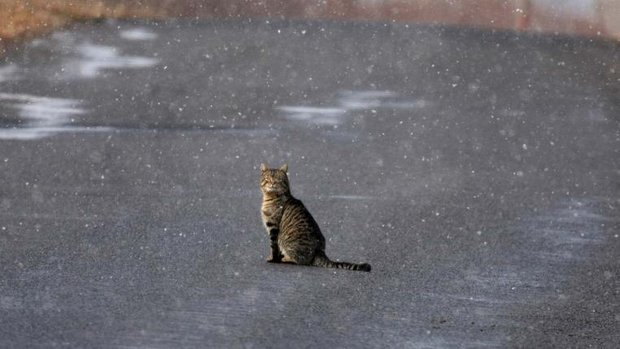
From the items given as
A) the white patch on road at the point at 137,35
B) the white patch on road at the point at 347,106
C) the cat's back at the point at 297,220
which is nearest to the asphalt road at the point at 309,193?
the white patch on road at the point at 347,106

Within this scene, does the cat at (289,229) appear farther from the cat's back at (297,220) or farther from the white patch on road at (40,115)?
the white patch on road at (40,115)

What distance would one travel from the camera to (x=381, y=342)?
6.96m

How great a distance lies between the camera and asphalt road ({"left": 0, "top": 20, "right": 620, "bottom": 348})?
747cm

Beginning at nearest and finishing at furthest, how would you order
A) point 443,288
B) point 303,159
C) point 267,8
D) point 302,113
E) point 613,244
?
point 443,288
point 613,244
point 303,159
point 302,113
point 267,8

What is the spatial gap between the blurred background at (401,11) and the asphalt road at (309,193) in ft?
17.5

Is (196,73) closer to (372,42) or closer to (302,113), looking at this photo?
(302,113)

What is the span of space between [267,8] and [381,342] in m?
26.0

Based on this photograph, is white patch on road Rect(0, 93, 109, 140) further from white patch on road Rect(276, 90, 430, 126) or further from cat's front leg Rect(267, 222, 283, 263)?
cat's front leg Rect(267, 222, 283, 263)

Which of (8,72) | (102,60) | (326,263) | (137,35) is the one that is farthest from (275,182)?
(137,35)

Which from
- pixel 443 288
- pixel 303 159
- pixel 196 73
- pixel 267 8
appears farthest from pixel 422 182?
pixel 267 8

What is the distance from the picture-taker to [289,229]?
891 centimetres

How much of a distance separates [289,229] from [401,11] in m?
25.5

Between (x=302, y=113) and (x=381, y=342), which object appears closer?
(x=381, y=342)

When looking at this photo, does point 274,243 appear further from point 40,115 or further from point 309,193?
point 40,115
